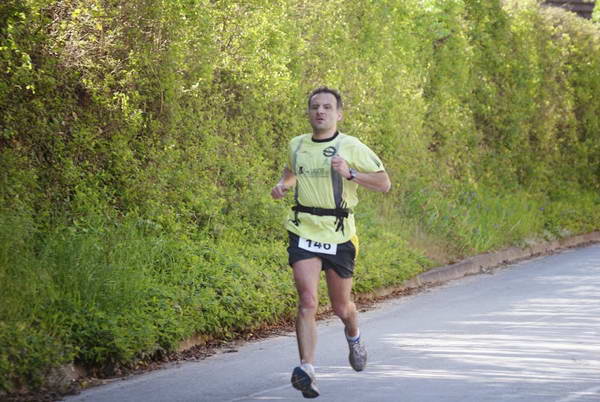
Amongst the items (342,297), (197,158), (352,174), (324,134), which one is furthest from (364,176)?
(197,158)

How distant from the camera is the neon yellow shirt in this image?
26.9ft

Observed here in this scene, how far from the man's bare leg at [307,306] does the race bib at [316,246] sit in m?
0.07

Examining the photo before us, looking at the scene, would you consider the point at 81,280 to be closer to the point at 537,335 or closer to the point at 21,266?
the point at 21,266

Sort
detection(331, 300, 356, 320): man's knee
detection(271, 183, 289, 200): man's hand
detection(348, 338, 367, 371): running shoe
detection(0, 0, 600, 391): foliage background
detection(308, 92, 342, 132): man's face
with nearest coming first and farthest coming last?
1. detection(308, 92, 342, 132): man's face
2. detection(271, 183, 289, 200): man's hand
3. detection(331, 300, 356, 320): man's knee
4. detection(348, 338, 367, 371): running shoe
5. detection(0, 0, 600, 391): foliage background

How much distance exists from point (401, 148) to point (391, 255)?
11.7 feet

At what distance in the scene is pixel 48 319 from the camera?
9148 millimetres

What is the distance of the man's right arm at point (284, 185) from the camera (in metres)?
8.42

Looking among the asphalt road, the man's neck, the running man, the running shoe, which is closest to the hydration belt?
the running man

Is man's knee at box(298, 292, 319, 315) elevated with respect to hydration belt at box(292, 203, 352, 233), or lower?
lower

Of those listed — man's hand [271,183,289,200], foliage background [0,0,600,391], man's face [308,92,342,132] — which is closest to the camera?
man's face [308,92,342,132]

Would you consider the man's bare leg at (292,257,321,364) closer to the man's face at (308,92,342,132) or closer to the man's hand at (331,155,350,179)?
the man's hand at (331,155,350,179)

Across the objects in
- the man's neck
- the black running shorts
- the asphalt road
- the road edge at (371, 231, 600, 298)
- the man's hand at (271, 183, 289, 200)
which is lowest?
the road edge at (371, 231, 600, 298)

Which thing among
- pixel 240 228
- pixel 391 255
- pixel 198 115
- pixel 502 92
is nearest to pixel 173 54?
pixel 198 115

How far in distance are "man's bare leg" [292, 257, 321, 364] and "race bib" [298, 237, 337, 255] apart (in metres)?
0.07
